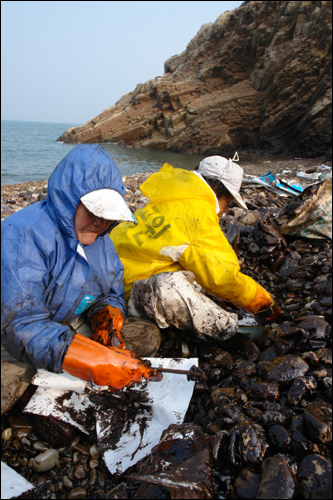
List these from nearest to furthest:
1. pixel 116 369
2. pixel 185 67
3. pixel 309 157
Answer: pixel 116 369 → pixel 309 157 → pixel 185 67

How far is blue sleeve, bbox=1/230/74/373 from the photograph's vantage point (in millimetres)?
1499

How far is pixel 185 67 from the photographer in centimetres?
2927

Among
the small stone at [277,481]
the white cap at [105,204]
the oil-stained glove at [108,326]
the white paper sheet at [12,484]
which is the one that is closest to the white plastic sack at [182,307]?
the oil-stained glove at [108,326]

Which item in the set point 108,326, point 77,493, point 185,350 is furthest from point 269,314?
point 77,493

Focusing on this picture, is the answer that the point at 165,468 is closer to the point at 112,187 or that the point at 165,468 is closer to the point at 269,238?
the point at 112,187

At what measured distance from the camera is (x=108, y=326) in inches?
84.1

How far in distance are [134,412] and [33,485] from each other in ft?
2.03

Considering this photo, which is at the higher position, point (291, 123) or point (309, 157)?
point (291, 123)

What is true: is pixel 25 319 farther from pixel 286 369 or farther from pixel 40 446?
pixel 286 369

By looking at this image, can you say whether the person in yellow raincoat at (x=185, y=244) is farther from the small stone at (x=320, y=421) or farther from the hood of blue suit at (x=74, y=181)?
the small stone at (x=320, y=421)

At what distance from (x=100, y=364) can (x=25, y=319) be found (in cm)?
47

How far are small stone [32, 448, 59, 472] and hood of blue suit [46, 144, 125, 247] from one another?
1259mm

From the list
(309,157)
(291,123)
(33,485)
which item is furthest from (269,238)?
(291,123)

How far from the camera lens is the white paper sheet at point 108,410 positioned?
1681mm
